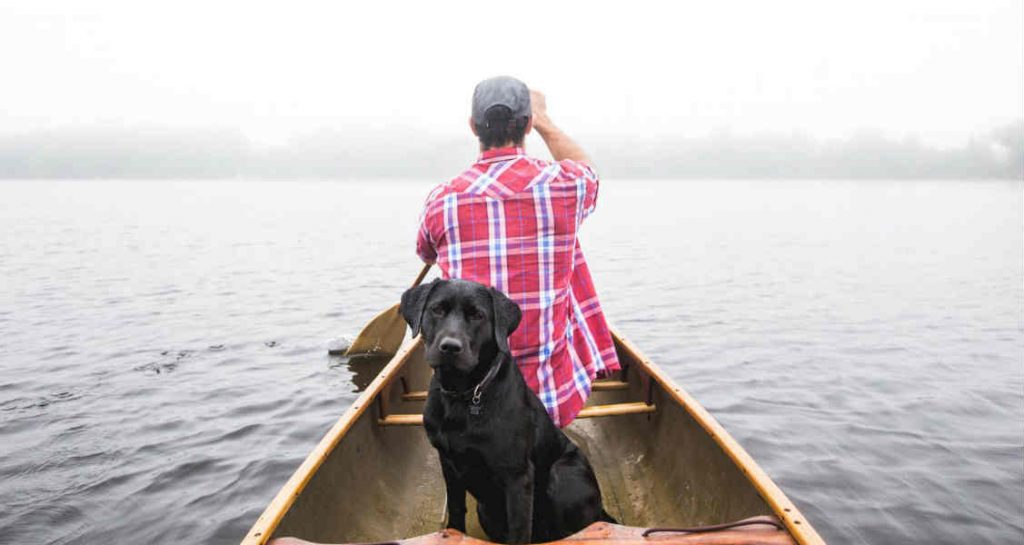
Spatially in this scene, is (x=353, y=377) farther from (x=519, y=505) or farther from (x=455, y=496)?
(x=519, y=505)

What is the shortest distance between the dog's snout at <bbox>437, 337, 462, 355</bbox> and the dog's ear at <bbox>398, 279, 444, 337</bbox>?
0.40 m

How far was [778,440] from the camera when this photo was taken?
956 centimetres

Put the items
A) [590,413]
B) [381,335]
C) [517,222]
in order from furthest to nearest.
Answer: [381,335] < [590,413] < [517,222]

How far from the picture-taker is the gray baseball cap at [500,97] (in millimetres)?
3783

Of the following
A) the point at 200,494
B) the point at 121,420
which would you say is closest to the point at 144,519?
the point at 200,494

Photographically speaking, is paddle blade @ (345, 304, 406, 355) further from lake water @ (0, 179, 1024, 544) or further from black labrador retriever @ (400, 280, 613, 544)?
black labrador retriever @ (400, 280, 613, 544)

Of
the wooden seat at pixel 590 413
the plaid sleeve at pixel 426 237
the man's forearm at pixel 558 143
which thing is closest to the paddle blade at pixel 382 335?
the wooden seat at pixel 590 413

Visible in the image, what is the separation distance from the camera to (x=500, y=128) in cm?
382

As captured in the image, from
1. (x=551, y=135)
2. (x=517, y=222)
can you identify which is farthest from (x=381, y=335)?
(x=517, y=222)

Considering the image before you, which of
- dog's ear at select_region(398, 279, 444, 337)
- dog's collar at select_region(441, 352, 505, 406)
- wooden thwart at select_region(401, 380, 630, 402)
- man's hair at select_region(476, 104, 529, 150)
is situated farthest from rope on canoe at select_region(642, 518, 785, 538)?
wooden thwart at select_region(401, 380, 630, 402)

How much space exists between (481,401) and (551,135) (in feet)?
6.85

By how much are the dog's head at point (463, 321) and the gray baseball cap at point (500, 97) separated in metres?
1.10

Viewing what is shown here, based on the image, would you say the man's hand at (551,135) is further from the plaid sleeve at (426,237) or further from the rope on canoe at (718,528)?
the rope on canoe at (718,528)

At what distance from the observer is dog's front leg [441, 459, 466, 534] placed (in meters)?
3.77
